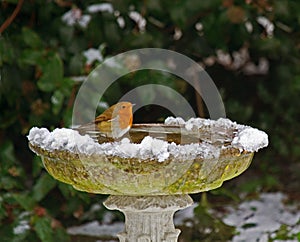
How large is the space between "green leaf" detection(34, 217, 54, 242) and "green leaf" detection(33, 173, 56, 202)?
0.18 meters

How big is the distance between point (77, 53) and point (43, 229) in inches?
29.9

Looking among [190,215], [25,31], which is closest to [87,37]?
[25,31]

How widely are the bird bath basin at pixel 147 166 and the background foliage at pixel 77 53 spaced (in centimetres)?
74

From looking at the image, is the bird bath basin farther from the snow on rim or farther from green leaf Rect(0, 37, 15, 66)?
green leaf Rect(0, 37, 15, 66)

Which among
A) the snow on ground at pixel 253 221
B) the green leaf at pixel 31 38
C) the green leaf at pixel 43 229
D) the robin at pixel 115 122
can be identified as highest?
the green leaf at pixel 31 38

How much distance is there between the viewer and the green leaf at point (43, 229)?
2.45 metres

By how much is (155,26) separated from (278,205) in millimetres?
1205

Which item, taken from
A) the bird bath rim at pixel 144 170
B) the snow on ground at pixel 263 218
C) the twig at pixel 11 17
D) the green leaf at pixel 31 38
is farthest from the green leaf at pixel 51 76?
the snow on ground at pixel 263 218

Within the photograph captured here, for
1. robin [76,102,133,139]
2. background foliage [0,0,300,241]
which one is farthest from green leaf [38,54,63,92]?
robin [76,102,133,139]

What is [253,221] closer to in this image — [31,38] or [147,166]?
[31,38]

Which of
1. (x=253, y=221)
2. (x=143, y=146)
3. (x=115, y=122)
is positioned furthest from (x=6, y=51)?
(x=253, y=221)

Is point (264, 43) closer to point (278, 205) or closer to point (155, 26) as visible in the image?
point (155, 26)

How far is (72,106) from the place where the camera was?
2672 millimetres

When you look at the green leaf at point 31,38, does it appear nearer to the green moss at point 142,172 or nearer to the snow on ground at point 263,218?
the green moss at point 142,172
